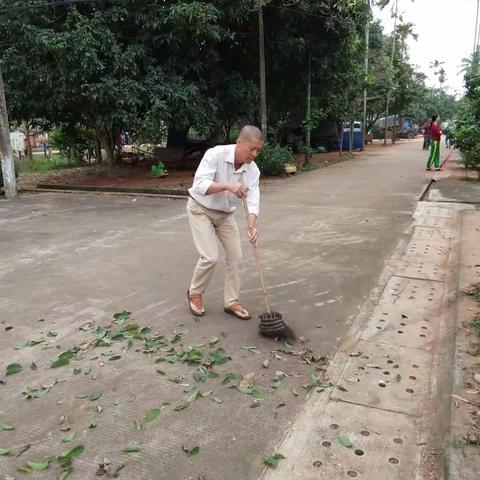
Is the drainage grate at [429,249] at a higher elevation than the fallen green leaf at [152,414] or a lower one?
lower

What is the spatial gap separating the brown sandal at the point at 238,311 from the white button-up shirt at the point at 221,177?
0.86 m

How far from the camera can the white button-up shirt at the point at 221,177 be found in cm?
400

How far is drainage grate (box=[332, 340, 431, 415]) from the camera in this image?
9.96 feet

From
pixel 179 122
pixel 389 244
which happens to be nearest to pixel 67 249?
pixel 389 244

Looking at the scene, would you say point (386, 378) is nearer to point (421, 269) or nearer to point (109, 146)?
point (421, 269)

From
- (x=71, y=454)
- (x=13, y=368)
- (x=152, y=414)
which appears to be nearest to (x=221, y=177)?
(x=152, y=414)

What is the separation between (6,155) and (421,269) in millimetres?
10460

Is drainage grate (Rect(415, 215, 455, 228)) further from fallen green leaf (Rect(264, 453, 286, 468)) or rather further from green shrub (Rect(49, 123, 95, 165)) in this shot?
green shrub (Rect(49, 123, 95, 165))

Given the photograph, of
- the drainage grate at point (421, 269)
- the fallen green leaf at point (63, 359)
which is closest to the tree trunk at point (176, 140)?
the drainage grate at point (421, 269)

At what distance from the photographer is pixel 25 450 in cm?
263

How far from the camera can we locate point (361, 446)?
262 centimetres

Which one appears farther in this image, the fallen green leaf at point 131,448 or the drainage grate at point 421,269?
the drainage grate at point 421,269

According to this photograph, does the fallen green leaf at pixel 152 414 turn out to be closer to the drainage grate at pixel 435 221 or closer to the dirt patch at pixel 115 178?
the drainage grate at pixel 435 221

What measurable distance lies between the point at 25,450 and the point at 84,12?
41.3ft
